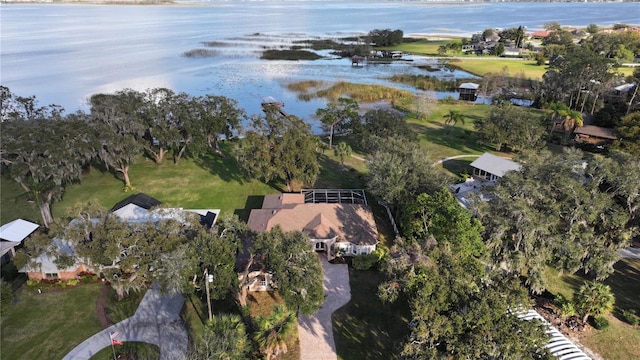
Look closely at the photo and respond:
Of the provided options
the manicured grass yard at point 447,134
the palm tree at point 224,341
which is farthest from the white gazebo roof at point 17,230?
the manicured grass yard at point 447,134

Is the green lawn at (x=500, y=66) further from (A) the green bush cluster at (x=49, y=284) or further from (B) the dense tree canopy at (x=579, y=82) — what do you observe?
(A) the green bush cluster at (x=49, y=284)

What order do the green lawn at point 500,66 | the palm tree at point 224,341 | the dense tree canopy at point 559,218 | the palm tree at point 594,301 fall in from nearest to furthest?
the palm tree at point 224,341, the palm tree at point 594,301, the dense tree canopy at point 559,218, the green lawn at point 500,66

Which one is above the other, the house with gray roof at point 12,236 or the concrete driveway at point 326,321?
the house with gray roof at point 12,236

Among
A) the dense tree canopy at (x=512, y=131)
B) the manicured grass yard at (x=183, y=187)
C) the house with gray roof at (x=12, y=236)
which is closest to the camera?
the house with gray roof at (x=12, y=236)

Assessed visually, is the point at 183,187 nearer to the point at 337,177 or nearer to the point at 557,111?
the point at 337,177

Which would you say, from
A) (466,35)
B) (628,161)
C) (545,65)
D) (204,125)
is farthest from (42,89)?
(466,35)

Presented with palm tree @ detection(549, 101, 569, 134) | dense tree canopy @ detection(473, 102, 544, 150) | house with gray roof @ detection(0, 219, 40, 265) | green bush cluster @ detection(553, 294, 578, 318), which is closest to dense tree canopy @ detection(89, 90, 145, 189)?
house with gray roof @ detection(0, 219, 40, 265)

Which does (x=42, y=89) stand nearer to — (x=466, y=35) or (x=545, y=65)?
(x=545, y=65)
